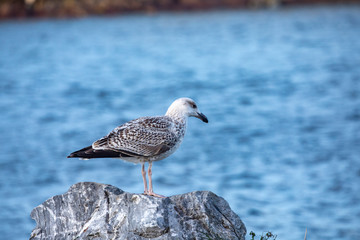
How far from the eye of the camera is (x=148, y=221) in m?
7.79

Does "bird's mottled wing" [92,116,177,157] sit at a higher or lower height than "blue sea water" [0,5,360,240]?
lower

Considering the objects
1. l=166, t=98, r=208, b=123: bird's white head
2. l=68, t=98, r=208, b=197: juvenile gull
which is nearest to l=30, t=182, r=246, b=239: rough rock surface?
l=68, t=98, r=208, b=197: juvenile gull

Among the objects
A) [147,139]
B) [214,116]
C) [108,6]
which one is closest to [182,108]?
[147,139]

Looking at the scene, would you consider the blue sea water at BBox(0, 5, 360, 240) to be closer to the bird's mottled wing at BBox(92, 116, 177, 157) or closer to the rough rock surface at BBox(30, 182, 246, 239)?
the bird's mottled wing at BBox(92, 116, 177, 157)

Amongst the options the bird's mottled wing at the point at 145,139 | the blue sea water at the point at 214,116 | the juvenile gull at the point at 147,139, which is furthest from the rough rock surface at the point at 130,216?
the blue sea water at the point at 214,116

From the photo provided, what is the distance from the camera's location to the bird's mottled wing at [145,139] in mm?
8641

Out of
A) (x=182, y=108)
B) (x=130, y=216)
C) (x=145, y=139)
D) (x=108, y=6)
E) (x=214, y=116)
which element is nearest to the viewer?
(x=130, y=216)

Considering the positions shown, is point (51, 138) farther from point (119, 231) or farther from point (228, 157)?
point (119, 231)

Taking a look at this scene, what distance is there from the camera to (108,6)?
117062 mm

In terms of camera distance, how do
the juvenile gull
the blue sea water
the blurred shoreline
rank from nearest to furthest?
1. the juvenile gull
2. the blue sea water
3. the blurred shoreline

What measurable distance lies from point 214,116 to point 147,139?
30.7 m

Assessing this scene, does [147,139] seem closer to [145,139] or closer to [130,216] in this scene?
[145,139]

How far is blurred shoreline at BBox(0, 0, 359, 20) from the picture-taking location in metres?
105

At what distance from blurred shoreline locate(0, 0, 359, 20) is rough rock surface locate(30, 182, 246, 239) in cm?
9850
